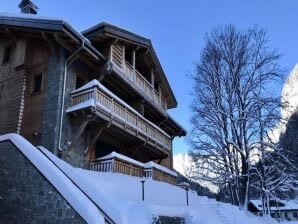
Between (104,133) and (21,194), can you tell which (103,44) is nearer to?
(104,133)

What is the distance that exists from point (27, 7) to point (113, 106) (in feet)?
30.4

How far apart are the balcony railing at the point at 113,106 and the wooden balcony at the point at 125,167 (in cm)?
202

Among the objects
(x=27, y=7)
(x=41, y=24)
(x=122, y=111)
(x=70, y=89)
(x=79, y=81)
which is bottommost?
(x=122, y=111)

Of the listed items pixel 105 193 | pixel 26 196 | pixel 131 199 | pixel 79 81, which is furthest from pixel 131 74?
pixel 26 196

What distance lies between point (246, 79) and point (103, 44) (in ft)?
32.7

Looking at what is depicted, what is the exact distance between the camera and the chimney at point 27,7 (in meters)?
19.1

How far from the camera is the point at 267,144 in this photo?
19.8 meters

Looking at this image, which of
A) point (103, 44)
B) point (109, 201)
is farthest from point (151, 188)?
point (103, 44)

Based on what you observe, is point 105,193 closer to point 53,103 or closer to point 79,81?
point 53,103

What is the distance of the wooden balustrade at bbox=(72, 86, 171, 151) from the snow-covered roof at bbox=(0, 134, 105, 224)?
434 cm

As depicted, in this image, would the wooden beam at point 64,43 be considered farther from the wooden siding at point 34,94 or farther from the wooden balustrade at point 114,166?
the wooden balustrade at point 114,166

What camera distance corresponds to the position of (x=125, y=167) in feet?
46.2

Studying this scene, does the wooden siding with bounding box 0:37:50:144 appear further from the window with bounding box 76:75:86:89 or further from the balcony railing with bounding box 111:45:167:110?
the balcony railing with bounding box 111:45:167:110

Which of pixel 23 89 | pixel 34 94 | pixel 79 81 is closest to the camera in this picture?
pixel 34 94
